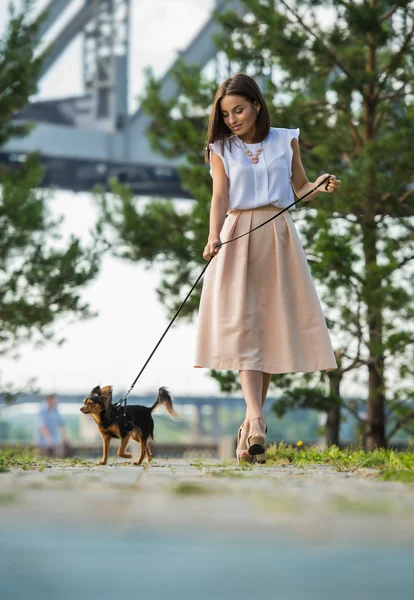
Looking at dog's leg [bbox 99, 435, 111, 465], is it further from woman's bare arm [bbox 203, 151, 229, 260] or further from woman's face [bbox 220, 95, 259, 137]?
woman's face [bbox 220, 95, 259, 137]

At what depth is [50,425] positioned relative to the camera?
11.2 m

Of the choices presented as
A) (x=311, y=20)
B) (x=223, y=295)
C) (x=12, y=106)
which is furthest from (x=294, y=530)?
(x=12, y=106)

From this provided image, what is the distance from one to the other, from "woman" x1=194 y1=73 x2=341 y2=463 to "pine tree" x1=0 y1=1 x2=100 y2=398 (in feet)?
21.4

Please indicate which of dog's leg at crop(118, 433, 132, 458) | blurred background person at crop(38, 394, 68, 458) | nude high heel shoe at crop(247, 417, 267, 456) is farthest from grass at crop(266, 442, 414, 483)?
blurred background person at crop(38, 394, 68, 458)

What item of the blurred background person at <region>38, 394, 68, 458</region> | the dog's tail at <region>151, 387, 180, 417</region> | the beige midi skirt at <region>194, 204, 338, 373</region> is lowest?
the blurred background person at <region>38, 394, 68, 458</region>

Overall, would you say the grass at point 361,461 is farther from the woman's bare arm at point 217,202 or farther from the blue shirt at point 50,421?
the blue shirt at point 50,421

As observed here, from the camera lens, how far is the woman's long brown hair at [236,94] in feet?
13.2

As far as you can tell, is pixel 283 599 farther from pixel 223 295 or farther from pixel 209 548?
pixel 223 295

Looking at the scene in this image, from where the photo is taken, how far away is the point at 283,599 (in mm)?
1120

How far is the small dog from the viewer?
4.09 meters

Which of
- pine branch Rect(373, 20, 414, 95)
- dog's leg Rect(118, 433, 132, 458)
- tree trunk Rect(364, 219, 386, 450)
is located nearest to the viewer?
dog's leg Rect(118, 433, 132, 458)

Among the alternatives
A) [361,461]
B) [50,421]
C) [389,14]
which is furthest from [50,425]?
[361,461]

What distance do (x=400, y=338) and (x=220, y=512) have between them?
668 cm

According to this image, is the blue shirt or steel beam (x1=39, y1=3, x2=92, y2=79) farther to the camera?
steel beam (x1=39, y1=3, x2=92, y2=79)
